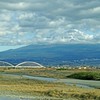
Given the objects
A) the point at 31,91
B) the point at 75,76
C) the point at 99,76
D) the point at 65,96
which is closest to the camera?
the point at 65,96

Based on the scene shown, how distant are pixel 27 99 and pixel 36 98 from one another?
3.57ft

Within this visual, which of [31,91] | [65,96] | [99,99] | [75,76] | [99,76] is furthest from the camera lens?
[75,76]

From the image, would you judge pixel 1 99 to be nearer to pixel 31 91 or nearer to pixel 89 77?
pixel 31 91

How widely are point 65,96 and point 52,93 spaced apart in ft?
8.37

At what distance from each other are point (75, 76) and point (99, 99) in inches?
2067

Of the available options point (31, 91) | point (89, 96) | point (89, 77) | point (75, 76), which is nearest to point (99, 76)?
point (89, 77)

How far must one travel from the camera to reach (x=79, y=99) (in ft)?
132

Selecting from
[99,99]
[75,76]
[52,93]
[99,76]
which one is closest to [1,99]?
[52,93]

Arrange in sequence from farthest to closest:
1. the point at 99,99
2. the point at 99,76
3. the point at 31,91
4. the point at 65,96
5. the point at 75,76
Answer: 1. the point at 75,76
2. the point at 99,76
3. the point at 31,91
4. the point at 65,96
5. the point at 99,99

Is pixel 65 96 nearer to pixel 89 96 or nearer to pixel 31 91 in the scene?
pixel 89 96

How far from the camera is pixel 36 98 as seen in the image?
41.4 m

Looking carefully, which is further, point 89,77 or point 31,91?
point 89,77

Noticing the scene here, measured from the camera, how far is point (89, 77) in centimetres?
8612

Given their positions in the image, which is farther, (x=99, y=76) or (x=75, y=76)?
(x=75, y=76)
